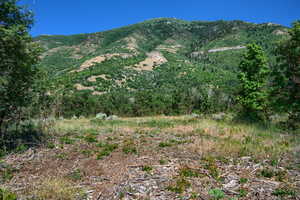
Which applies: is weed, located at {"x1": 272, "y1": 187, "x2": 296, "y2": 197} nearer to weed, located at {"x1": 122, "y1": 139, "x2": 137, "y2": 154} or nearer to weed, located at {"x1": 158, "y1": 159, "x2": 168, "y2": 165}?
weed, located at {"x1": 158, "y1": 159, "x2": 168, "y2": 165}

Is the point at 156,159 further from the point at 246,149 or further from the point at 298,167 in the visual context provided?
the point at 298,167

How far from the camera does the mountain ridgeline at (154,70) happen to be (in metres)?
43.3

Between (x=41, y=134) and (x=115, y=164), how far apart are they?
6.48 metres

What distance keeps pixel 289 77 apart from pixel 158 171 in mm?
12406

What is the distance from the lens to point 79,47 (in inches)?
7185

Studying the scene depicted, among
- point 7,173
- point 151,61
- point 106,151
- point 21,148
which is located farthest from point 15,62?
point 151,61

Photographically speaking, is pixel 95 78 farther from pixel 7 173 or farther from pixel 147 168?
pixel 147 168

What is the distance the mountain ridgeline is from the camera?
43.3 meters

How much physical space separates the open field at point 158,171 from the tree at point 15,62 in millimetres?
2286

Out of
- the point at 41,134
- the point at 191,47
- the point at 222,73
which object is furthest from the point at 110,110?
the point at 191,47

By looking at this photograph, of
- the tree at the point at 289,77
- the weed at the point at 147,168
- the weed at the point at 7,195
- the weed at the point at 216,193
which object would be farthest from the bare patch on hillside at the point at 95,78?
the weed at the point at 216,193

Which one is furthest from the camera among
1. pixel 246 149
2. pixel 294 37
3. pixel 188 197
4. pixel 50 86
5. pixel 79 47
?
pixel 79 47

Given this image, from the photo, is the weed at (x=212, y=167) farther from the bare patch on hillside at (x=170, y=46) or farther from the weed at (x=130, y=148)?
the bare patch on hillside at (x=170, y=46)

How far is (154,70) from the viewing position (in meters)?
119
